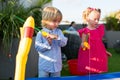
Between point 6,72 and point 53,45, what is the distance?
6.88ft

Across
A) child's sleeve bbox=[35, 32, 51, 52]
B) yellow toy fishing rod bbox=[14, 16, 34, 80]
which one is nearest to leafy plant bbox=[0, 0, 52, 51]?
child's sleeve bbox=[35, 32, 51, 52]

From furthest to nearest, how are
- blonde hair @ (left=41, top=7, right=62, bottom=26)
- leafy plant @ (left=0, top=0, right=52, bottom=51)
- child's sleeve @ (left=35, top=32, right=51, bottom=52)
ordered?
leafy plant @ (left=0, top=0, right=52, bottom=51)
child's sleeve @ (left=35, top=32, right=51, bottom=52)
blonde hair @ (left=41, top=7, right=62, bottom=26)

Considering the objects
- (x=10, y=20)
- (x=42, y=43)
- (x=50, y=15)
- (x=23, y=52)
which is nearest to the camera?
(x=23, y=52)

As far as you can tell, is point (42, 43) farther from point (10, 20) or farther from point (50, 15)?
Answer: point (10, 20)

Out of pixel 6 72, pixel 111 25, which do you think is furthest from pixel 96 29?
pixel 111 25

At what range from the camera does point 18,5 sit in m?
5.38

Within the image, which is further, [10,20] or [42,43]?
[10,20]

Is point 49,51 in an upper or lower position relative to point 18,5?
lower

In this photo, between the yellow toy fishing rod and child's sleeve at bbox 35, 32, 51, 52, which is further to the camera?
child's sleeve at bbox 35, 32, 51, 52

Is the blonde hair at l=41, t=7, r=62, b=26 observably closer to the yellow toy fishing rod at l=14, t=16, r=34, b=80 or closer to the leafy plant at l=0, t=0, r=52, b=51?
the yellow toy fishing rod at l=14, t=16, r=34, b=80

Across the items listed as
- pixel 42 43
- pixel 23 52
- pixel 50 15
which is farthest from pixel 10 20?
pixel 23 52

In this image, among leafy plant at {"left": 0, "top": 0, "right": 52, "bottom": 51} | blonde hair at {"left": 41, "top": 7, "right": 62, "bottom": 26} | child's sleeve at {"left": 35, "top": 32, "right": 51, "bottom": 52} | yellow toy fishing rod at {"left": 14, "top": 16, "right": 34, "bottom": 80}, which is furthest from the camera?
leafy plant at {"left": 0, "top": 0, "right": 52, "bottom": 51}

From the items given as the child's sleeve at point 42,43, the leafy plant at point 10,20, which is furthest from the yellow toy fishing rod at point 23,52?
the leafy plant at point 10,20

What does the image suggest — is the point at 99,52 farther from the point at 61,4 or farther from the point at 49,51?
the point at 61,4
